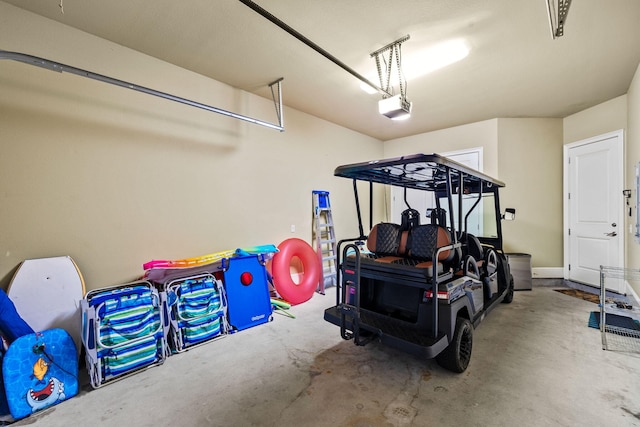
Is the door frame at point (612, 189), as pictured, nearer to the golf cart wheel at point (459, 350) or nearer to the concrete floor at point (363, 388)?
the concrete floor at point (363, 388)

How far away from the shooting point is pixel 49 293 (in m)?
2.40

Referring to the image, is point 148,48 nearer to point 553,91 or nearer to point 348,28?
point 348,28

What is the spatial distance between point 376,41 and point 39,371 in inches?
158

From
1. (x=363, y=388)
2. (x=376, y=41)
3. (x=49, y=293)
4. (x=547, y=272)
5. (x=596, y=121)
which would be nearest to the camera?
(x=363, y=388)

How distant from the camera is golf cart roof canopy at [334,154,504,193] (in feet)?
7.27

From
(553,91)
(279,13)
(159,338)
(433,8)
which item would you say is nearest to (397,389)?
(159,338)

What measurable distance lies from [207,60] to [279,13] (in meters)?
1.22

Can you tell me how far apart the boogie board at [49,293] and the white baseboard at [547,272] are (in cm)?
671

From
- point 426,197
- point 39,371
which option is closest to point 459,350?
point 39,371

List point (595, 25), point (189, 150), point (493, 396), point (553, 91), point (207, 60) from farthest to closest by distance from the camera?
point (553, 91) → point (189, 150) → point (207, 60) → point (595, 25) → point (493, 396)

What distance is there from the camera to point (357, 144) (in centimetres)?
601

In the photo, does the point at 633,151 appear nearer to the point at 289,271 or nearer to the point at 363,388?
the point at 363,388

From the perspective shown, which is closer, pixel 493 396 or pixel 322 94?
pixel 493 396

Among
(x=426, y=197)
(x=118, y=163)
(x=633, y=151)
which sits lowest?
(x=426, y=197)
